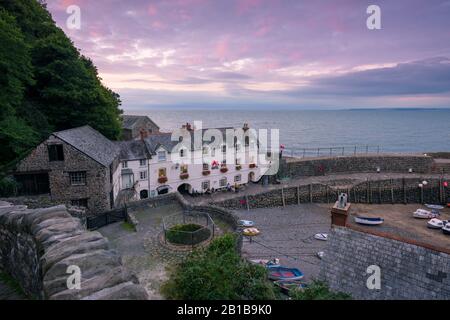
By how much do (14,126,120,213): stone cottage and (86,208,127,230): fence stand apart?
2900mm

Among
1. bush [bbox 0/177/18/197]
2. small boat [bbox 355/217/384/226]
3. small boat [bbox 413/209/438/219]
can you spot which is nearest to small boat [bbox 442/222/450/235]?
small boat [bbox 413/209/438/219]

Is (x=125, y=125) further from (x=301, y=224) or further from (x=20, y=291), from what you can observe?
(x=20, y=291)

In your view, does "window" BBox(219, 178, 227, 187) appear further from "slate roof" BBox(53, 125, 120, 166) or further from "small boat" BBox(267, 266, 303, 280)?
"small boat" BBox(267, 266, 303, 280)

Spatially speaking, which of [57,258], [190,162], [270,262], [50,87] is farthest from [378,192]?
[57,258]

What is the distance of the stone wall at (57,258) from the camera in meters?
5.51

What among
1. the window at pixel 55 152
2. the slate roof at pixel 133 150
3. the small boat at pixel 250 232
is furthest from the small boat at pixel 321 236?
the window at pixel 55 152

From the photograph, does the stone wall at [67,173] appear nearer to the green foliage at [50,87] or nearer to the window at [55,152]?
the window at [55,152]

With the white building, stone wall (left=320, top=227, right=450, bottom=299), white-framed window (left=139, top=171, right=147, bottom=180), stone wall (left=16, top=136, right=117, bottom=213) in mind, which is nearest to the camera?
stone wall (left=320, top=227, right=450, bottom=299)

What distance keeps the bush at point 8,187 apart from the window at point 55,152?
3.21m

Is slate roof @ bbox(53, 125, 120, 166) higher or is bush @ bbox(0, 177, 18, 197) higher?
slate roof @ bbox(53, 125, 120, 166)

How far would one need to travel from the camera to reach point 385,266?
11844 millimetres

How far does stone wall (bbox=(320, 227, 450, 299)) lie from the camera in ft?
35.5

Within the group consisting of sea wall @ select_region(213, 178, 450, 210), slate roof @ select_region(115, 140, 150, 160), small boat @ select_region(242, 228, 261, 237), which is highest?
slate roof @ select_region(115, 140, 150, 160)

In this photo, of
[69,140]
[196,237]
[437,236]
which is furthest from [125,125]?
[437,236]
